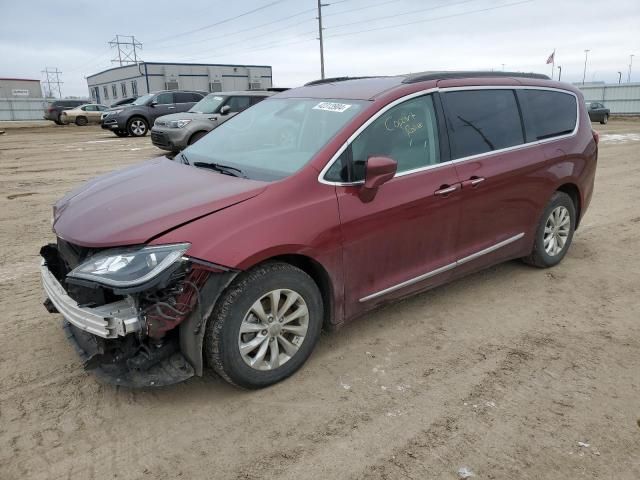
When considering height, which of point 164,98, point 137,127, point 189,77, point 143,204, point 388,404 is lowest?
point 388,404

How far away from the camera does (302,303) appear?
3084 millimetres

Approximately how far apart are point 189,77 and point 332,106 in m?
53.1

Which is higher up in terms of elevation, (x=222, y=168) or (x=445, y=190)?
(x=222, y=168)

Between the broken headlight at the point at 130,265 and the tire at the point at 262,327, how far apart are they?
14.7 inches

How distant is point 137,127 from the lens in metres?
18.6

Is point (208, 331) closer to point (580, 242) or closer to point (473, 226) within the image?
point (473, 226)

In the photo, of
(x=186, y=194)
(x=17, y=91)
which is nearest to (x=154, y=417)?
(x=186, y=194)

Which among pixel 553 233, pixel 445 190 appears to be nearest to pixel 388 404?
pixel 445 190

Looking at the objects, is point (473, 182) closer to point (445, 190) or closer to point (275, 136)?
point (445, 190)

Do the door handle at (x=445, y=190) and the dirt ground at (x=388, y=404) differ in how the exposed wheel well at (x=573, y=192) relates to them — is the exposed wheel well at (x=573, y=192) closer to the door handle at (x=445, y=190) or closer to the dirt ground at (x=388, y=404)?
the dirt ground at (x=388, y=404)

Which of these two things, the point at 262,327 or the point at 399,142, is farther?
the point at 399,142

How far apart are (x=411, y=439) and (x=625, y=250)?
13.6ft

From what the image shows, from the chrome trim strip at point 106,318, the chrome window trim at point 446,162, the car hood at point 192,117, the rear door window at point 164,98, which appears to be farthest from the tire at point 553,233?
the rear door window at point 164,98

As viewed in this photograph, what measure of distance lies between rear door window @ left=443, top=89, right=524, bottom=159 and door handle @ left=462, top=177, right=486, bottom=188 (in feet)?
0.63
